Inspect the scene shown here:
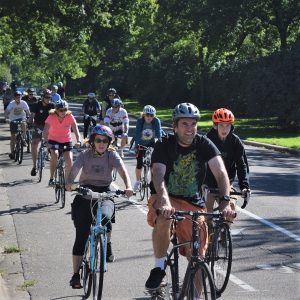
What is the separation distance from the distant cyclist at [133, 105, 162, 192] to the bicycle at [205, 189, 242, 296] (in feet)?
21.4

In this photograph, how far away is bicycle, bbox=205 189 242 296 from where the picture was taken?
7965 millimetres

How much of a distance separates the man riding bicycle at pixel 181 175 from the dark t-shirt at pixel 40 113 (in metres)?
12.1

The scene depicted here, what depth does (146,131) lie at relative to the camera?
14781mm

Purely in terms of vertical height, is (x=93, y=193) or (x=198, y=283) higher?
(x=93, y=193)

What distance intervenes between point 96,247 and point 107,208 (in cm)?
51

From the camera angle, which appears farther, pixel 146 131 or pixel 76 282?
pixel 146 131

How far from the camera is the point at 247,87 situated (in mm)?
37344

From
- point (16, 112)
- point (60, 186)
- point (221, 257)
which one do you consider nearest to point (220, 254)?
point (221, 257)

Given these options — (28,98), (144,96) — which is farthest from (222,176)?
(144,96)

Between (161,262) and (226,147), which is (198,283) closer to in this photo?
(161,262)

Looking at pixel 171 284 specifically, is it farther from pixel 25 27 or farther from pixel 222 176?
pixel 25 27

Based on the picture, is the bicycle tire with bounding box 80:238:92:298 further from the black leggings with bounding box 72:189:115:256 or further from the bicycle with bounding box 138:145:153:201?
the bicycle with bounding box 138:145:153:201

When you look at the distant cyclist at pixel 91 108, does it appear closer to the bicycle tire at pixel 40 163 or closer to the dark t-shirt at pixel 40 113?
the dark t-shirt at pixel 40 113

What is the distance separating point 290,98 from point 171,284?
28.6 metres
